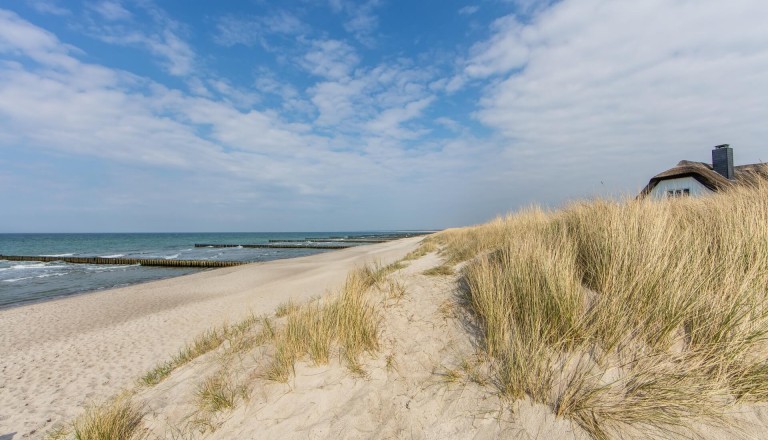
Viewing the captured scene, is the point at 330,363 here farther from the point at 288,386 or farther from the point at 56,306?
the point at 56,306

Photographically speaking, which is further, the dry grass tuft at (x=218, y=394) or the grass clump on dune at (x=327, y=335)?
the grass clump on dune at (x=327, y=335)

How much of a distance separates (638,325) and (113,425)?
5479 millimetres

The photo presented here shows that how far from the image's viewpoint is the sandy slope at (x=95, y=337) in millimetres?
5770

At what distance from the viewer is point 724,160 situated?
18.2 metres

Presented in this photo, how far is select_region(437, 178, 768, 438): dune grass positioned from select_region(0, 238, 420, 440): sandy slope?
5607 mm

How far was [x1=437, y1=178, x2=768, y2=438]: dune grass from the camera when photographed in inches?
100

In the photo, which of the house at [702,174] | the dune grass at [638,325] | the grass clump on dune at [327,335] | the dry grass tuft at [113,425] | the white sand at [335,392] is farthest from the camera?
the house at [702,174]

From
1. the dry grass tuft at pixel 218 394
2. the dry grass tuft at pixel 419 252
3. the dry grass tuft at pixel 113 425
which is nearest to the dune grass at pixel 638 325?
the dry grass tuft at pixel 218 394

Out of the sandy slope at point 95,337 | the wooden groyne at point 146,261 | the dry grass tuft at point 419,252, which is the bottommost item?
the sandy slope at point 95,337

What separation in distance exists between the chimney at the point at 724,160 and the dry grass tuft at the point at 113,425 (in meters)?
26.7

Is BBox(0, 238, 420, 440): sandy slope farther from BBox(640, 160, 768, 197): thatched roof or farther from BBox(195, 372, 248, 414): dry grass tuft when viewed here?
BBox(640, 160, 768, 197): thatched roof

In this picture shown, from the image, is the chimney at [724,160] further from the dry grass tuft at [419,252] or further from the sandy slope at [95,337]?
the sandy slope at [95,337]

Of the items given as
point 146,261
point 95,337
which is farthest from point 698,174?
point 146,261

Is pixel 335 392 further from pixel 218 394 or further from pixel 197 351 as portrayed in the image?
pixel 197 351
